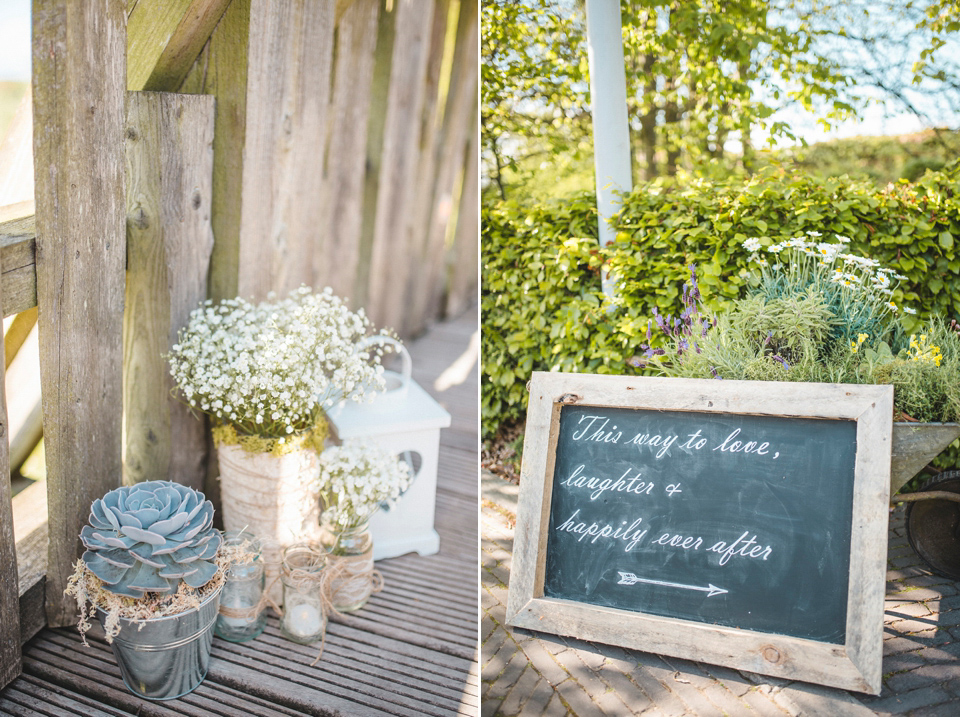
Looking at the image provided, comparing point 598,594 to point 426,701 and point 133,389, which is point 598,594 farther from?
point 133,389

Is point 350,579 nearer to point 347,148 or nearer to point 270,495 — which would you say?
point 270,495

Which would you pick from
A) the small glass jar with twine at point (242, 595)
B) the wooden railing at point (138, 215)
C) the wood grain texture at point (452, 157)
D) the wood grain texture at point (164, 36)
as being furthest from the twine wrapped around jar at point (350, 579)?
the wood grain texture at point (452, 157)

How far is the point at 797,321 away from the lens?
7.39ft

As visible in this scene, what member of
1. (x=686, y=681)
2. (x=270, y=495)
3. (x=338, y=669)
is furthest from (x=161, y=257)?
(x=686, y=681)

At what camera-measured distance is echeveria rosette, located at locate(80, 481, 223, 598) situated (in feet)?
5.64

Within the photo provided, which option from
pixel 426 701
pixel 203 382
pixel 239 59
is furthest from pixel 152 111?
pixel 426 701

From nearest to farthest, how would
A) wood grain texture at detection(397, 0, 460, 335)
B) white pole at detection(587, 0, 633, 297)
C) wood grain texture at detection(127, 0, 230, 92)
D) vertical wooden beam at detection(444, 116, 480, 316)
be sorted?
wood grain texture at detection(127, 0, 230, 92) < white pole at detection(587, 0, 633, 297) < wood grain texture at detection(397, 0, 460, 335) < vertical wooden beam at detection(444, 116, 480, 316)

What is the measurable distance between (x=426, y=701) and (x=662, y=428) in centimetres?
107

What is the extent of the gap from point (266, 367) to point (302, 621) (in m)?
0.83

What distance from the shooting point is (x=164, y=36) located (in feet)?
6.68

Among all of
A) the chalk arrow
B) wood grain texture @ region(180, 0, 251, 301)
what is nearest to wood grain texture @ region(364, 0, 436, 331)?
wood grain texture @ region(180, 0, 251, 301)

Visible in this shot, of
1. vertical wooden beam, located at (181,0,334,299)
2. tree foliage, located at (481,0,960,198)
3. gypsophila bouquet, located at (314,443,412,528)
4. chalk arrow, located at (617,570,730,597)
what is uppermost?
tree foliage, located at (481,0,960,198)

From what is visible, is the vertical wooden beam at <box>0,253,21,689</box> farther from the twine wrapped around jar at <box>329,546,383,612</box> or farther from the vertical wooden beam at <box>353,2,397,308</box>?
the vertical wooden beam at <box>353,2,397,308</box>

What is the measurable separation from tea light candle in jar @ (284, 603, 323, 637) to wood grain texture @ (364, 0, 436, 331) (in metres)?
2.33
